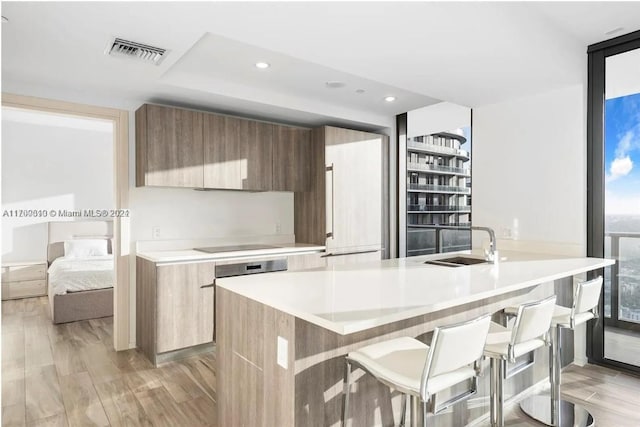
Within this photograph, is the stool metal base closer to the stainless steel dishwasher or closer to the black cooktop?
the stainless steel dishwasher

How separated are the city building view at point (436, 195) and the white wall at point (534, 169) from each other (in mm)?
749

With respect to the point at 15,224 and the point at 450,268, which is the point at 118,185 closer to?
the point at 450,268

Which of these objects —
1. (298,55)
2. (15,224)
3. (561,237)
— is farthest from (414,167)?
(15,224)

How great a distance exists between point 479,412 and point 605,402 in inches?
37.7

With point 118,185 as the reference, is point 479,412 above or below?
below

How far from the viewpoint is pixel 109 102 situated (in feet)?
11.8

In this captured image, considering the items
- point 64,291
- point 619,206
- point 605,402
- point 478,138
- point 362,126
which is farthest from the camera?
point 362,126

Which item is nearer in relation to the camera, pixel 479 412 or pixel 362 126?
pixel 479 412

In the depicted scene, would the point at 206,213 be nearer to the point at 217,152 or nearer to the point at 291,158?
the point at 217,152

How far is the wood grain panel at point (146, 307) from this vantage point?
329cm

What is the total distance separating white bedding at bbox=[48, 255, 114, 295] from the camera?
15.6 feet

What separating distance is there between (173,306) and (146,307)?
0.29 meters

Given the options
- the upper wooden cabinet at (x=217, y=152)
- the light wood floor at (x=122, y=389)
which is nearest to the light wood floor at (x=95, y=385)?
the light wood floor at (x=122, y=389)

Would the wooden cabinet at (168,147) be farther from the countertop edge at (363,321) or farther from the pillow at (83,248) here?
the pillow at (83,248)
